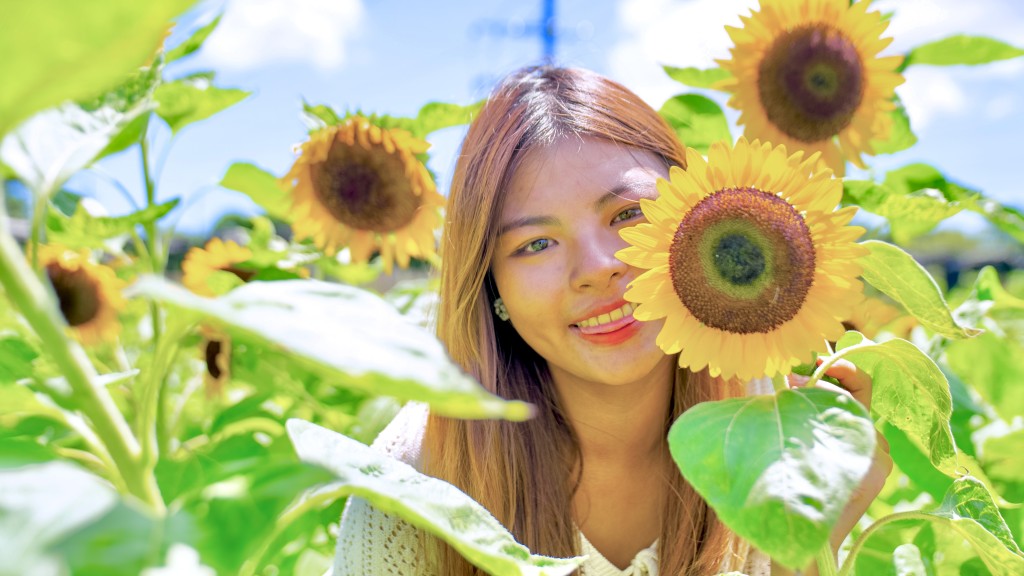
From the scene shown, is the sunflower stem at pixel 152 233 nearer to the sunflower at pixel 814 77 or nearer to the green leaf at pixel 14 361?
the green leaf at pixel 14 361

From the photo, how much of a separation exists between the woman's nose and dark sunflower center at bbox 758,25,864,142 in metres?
0.27

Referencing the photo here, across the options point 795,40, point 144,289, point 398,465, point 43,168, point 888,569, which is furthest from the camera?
point 795,40

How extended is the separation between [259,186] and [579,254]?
612 mm

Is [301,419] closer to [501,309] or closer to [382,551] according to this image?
[382,551]

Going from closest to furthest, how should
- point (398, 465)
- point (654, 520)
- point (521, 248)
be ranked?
point (398, 465) < point (521, 248) < point (654, 520)

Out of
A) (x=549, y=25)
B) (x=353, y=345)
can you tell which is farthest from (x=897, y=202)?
(x=549, y=25)

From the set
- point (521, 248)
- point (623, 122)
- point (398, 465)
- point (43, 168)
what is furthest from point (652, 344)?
point (43, 168)

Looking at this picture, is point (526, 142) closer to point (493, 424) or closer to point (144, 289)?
point (493, 424)

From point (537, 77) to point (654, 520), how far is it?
2.38ft

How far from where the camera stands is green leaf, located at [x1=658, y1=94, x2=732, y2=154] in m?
1.16

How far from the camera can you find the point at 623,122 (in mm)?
1263

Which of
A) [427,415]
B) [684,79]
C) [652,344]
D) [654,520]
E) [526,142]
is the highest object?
[684,79]

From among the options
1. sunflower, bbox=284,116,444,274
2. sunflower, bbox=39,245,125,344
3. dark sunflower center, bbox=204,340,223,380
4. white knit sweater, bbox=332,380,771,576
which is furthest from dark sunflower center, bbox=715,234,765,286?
sunflower, bbox=39,245,125,344

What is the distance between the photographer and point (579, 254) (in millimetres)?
1125
